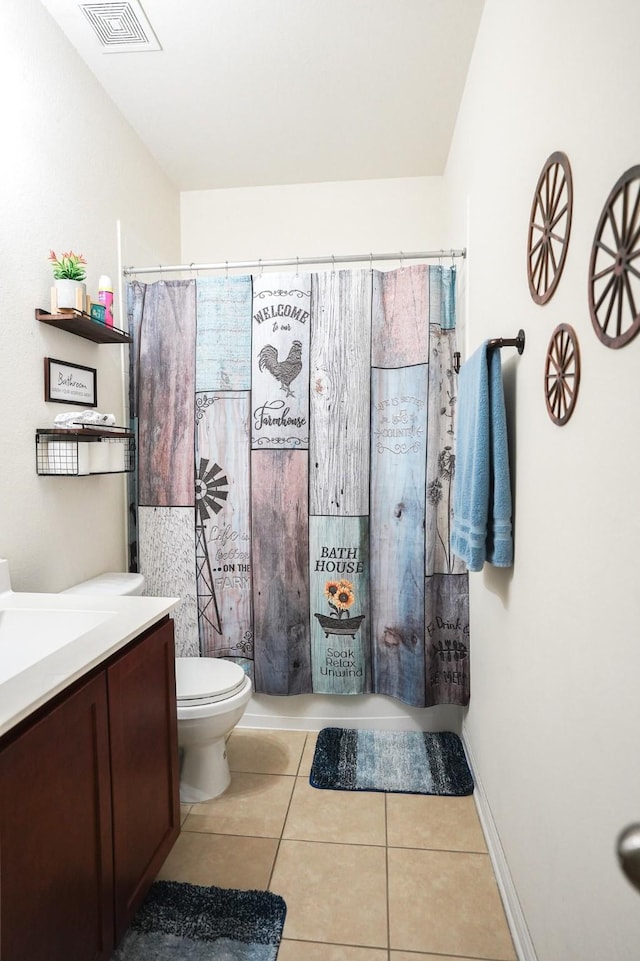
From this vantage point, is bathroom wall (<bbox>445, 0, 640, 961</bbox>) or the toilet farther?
the toilet

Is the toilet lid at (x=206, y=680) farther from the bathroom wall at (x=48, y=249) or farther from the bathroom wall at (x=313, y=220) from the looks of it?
the bathroom wall at (x=313, y=220)

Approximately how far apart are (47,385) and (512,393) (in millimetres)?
1471

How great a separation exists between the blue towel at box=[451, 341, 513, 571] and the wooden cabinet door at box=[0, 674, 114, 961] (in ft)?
3.34

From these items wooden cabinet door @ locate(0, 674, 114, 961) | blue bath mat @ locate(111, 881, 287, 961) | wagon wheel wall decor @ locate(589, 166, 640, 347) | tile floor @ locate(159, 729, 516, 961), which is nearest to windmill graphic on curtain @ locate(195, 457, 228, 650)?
tile floor @ locate(159, 729, 516, 961)

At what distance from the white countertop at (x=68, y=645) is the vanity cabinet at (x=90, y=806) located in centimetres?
4

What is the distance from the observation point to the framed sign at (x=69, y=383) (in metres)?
1.76

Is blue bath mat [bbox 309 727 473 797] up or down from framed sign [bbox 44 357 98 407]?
down

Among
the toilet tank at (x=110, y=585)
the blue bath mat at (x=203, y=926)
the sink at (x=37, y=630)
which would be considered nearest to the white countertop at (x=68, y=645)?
the sink at (x=37, y=630)

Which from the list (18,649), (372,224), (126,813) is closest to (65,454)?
(18,649)

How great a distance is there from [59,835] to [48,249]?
1.68 metres

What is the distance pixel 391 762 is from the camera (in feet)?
6.91

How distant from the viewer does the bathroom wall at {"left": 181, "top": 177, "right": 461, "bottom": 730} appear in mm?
2766

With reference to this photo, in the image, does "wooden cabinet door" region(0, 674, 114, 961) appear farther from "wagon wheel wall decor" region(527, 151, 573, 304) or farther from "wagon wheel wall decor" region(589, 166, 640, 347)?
"wagon wheel wall decor" region(527, 151, 573, 304)

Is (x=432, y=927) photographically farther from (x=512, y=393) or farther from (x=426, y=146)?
(x=426, y=146)
